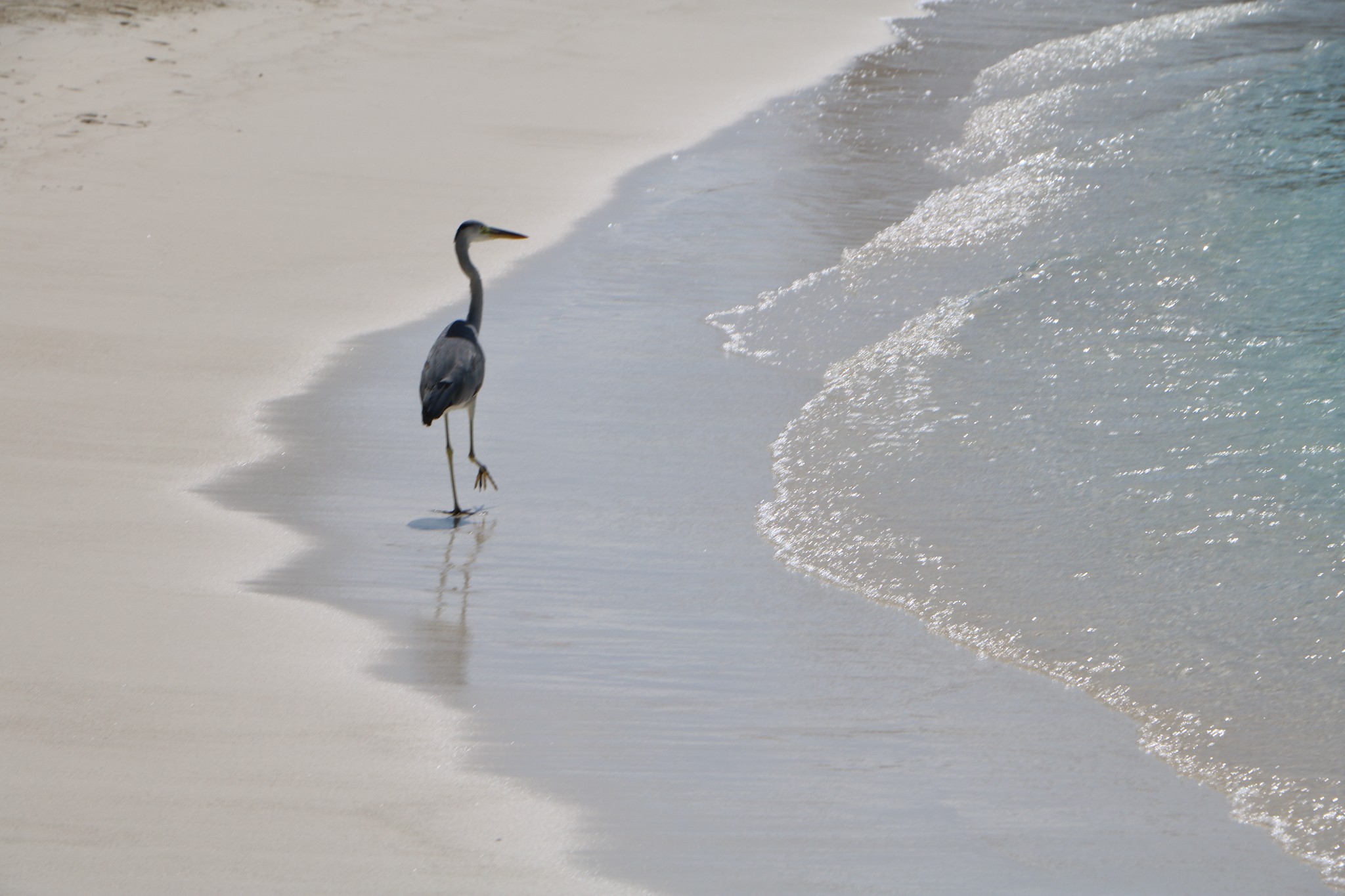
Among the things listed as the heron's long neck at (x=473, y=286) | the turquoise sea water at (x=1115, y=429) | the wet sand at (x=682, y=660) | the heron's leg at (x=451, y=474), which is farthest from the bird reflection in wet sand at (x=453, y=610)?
the heron's long neck at (x=473, y=286)

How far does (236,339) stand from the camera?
6.92 m

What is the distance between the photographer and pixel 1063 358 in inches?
281

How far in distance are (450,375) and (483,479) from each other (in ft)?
1.26

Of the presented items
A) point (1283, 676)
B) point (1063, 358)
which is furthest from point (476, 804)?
point (1063, 358)

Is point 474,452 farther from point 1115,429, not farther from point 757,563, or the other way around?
point 1115,429

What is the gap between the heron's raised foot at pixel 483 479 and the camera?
5.61m

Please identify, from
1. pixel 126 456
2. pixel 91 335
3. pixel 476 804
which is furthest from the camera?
pixel 91 335

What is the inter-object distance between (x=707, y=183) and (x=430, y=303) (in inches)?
125

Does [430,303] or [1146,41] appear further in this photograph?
Answer: [1146,41]

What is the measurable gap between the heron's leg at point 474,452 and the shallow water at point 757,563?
6 cm

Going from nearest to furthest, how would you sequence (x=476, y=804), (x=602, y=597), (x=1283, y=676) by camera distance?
(x=476, y=804), (x=1283, y=676), (x=602, y=597)

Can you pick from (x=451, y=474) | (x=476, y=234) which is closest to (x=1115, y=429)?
(x=451, y=474)

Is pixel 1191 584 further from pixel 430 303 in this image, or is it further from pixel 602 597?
pixel 430 303

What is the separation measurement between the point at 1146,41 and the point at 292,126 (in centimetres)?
974
